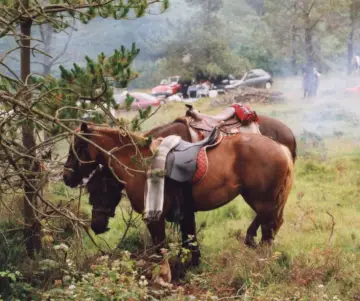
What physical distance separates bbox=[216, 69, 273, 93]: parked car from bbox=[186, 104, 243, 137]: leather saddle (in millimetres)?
8633

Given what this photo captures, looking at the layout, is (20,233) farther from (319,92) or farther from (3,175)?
(319,92)

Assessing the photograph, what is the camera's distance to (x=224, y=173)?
6.67m

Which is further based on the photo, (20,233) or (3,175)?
(20,233)

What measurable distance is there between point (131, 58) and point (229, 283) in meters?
2.31

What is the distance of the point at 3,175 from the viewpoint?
5.76 meters

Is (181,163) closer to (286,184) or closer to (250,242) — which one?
(286,184)

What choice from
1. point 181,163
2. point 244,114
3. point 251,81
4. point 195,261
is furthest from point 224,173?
point 251,81

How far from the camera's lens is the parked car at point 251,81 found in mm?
16516

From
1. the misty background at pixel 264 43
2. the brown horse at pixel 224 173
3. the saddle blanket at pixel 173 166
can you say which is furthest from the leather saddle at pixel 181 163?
the misty background at pixel 264 43

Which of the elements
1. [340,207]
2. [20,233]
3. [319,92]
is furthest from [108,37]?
[20,233]

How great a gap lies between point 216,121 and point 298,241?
1.69m

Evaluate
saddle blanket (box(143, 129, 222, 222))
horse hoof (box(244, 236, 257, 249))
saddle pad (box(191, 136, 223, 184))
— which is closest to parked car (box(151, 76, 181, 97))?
horse hoof (box(244, 236, 257, 249))

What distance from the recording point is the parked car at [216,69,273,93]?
16516 mm

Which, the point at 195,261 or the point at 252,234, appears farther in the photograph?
the point at 252,234
